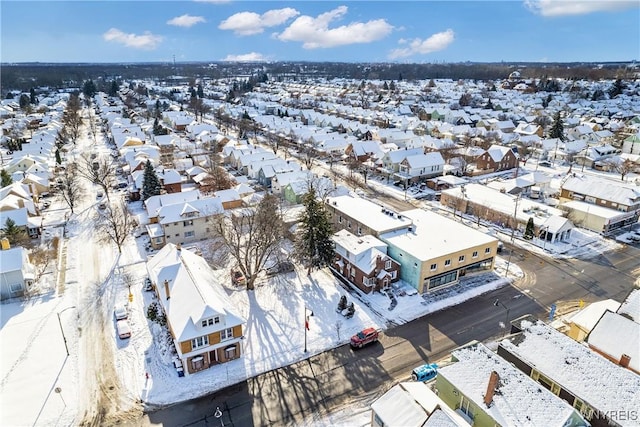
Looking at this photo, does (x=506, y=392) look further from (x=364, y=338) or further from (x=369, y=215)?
(x=369, y=215)

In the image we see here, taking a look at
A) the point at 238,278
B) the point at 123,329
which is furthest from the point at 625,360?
the point at 123,329

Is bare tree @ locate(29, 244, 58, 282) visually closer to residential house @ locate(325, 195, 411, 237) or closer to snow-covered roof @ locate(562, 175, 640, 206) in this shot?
residential house @ locate(325, 195, 411, 237)

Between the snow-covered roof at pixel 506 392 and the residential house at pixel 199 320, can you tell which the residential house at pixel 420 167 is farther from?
the snow-covered roof at pixel 506 392

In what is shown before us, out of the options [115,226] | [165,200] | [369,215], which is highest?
[369,215]

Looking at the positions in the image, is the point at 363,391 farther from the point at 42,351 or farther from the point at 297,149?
the point at 297,149

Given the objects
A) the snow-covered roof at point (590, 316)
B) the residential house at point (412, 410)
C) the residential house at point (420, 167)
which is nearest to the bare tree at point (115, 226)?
the residential house at point (412, 410)

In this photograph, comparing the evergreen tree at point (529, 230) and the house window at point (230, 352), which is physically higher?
the evergreen tree at point (529, 230)
